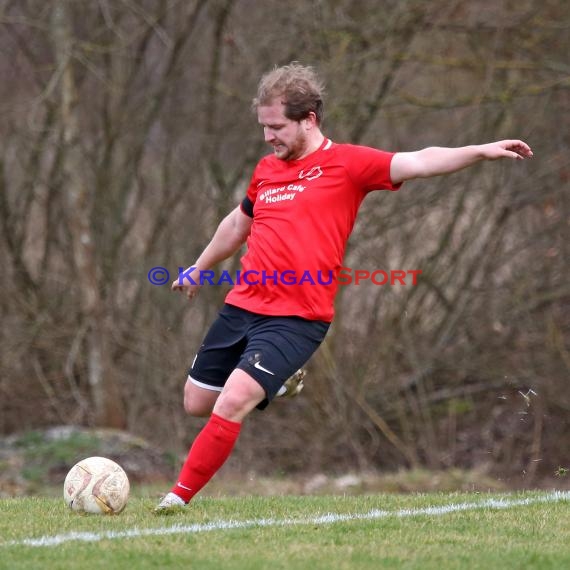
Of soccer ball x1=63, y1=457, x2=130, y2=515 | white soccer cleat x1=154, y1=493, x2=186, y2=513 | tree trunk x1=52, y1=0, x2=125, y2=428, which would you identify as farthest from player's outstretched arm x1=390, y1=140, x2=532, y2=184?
tree trunk x1=52, y1=0, x2=125, y2=428

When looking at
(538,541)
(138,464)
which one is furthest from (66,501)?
(138,464)

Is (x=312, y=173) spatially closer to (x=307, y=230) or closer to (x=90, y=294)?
(x=307, y=230)

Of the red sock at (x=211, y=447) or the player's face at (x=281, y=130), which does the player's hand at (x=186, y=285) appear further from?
the red sock at (x=211, y=447)

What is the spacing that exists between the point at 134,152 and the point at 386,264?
3.48m

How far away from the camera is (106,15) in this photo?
12.7m

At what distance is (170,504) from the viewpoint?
19.0ft

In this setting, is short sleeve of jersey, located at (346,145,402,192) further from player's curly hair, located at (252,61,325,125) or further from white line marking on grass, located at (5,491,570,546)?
white line marking on grass, located at (5,491,570,546)

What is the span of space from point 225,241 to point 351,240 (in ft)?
22.3

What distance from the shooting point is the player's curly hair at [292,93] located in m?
5.98

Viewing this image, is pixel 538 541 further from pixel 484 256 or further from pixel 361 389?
pixel 484 256

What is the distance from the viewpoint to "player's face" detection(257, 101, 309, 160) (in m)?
5.98

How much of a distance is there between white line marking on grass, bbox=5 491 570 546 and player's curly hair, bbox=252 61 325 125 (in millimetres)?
2110

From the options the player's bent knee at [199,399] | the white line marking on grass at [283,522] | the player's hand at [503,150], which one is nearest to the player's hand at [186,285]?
the player's bent knee at [199,399]

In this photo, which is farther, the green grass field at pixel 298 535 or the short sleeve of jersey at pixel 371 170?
the short sleeve of jersey at pixel 371 170
